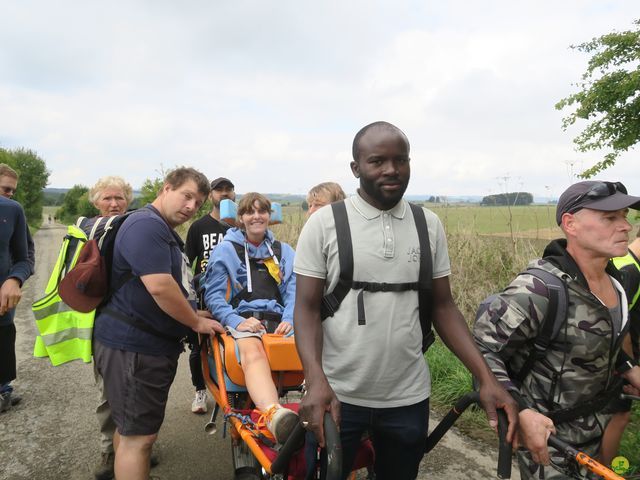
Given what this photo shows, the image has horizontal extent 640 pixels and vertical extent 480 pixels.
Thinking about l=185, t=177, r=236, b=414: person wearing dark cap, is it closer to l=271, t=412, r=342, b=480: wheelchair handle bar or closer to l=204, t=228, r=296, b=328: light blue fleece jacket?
l=204, t=228, r=296, b=328: light blue fleece jacket

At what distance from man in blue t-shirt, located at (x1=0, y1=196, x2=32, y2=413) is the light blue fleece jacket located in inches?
83.7

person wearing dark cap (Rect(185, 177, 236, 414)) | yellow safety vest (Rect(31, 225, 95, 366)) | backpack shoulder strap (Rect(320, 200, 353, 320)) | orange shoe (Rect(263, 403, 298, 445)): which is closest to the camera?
backpack shoulder strap (Rect(320, 200, 353, 320))

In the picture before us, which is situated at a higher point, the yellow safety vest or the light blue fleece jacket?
the light blue fleece jacket

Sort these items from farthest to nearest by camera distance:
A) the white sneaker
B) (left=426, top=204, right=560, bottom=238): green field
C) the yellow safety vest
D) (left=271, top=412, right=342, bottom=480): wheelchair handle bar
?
(left=426, top=204, right=560, bottom=238): green field < the white sneaker < the yellow safety vest < (left=271, top=412, right=342, bottom=480): wheelchair handle bar

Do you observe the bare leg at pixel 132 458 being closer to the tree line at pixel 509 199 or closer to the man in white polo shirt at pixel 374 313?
the man in white polo shirt at pixel 374 313

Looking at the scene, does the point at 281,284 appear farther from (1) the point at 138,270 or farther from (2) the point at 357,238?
(2) the point at 357,238

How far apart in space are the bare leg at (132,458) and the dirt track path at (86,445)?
2.88 ft

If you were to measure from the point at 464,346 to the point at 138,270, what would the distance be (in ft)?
5.91

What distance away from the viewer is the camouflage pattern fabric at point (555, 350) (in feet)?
6.68

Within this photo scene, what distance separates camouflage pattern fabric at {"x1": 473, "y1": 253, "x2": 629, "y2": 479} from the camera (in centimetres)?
204

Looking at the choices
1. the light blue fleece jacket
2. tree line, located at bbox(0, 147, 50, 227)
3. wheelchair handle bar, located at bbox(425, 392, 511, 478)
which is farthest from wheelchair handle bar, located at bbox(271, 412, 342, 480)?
tree line, located at bbox(0, 147, 50, 227)

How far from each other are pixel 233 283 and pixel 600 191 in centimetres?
248

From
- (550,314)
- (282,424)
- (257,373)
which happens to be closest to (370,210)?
(550,314)

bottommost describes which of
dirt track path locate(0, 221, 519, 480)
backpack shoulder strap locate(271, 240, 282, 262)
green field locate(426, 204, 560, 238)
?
dirt track path locate(0, 221, 519, 480)
